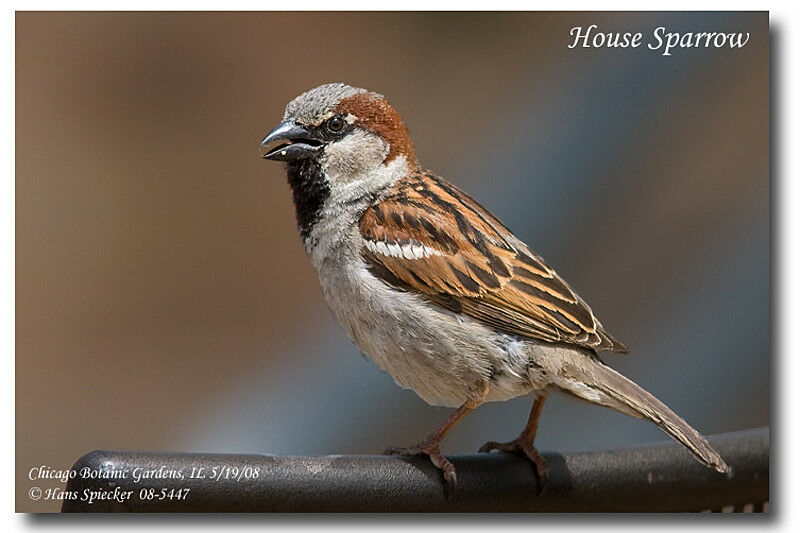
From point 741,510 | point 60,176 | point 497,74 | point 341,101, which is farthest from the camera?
point 497,74

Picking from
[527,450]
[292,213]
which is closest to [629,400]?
[527,450]

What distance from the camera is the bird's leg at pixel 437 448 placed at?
103 inches

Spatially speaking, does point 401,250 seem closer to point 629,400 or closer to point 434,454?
point 434,454

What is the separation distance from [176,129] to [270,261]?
0.49 meters

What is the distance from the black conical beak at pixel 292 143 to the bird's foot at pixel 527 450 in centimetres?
83

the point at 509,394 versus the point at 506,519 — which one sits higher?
the point at 509,394

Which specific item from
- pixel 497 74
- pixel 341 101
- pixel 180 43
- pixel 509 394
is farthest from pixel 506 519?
pixel 180 43

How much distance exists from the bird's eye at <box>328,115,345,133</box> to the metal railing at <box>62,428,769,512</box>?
0.74 m

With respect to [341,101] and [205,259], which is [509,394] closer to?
[341,101]

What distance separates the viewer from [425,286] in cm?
274

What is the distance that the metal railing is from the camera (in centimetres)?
232

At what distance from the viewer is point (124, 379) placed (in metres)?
3.50

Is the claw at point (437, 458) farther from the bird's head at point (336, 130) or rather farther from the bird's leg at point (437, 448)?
the bird's head at point (336, 130)

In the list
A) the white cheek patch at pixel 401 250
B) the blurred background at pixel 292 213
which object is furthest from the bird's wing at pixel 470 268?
the blurred background at pixel 292 213
